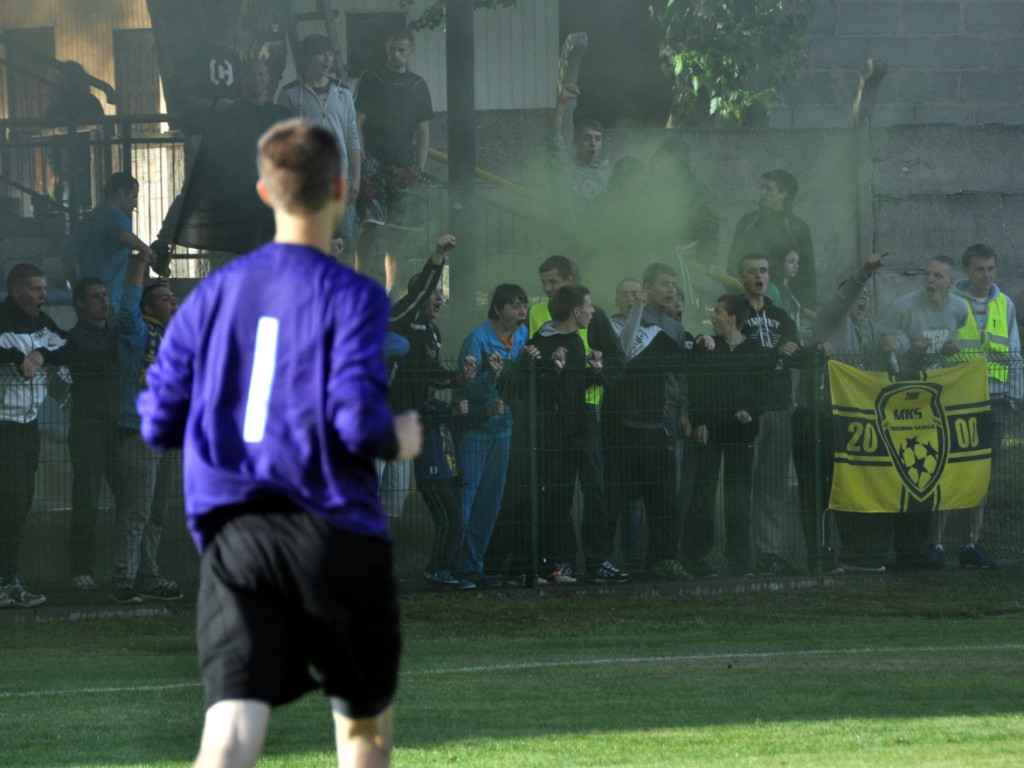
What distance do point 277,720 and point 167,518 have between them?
11.2 feet

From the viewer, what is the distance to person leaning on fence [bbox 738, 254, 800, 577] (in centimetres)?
1091

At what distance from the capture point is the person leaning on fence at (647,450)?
10609 millimetres

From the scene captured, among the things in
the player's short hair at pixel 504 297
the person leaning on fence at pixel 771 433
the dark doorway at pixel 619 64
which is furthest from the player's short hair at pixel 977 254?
the dark doorway at pixel 619 64

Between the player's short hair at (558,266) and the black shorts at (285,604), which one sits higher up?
the player's short hair at (558,266)

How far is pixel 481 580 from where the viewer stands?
10555mm

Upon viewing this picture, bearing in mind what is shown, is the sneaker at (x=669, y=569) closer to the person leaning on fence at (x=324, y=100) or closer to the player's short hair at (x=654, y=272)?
the player's short hair at (x=654, y=272)

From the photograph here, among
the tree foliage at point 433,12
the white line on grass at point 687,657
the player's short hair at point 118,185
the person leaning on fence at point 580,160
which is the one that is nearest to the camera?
the white line on grass at point 687,657

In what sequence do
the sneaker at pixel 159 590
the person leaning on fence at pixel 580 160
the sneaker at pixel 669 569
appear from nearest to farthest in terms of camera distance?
the sneaker at pixel 159 590 → the sneaker at pixel 669 569 → the person leaning on fence at pixel 580 160

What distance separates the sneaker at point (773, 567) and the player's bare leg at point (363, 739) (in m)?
7.58

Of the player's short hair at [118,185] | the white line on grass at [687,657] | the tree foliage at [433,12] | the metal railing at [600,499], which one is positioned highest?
the tree foliage at [433,12]

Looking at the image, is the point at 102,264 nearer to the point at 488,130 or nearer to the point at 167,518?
the point at 167,518

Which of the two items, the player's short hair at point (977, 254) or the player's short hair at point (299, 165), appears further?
the player's short hair at point (977, 254)

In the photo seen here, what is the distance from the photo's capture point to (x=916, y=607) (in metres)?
10.3

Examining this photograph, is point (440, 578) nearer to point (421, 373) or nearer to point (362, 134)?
point (421, 373)
